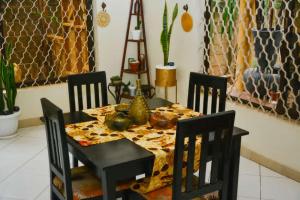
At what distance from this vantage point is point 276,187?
9.54 ft

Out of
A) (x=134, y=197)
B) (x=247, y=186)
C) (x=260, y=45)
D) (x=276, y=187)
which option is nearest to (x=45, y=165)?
(x=134, y=197)

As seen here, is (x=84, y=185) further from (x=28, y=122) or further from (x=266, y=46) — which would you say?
(x=28, y=122)

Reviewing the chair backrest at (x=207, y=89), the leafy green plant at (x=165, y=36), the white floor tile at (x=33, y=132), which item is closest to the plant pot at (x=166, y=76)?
the leafy green plant at (x=165, y=36)

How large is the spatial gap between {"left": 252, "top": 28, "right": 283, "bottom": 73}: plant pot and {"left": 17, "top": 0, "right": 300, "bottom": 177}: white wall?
44 centimetres

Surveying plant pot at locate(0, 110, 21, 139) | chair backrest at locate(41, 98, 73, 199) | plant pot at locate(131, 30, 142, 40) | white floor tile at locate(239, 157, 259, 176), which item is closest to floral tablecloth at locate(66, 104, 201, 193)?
chair backrest at locate(41, 98, 73, 199)

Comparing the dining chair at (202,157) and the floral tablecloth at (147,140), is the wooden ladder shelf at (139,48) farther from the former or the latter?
the dining chair at (202,157)

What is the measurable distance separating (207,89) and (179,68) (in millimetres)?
1574

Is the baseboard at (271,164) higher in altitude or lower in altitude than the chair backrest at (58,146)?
lower

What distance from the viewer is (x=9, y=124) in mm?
3863

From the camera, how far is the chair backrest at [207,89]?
2586 millimetres

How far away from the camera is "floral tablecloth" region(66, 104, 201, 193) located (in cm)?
185

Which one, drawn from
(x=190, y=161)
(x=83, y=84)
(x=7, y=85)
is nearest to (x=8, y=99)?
(x=7, y=85)

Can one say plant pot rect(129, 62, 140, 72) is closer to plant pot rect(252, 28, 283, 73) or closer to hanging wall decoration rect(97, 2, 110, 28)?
hanging wall decoration rect(97, 2, 110, 28)

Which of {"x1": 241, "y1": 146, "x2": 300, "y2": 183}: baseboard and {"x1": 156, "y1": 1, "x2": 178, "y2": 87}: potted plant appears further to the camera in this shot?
{"x1": 156, "y1": 1, "x2": 178, "y2": 87}: potted plant
